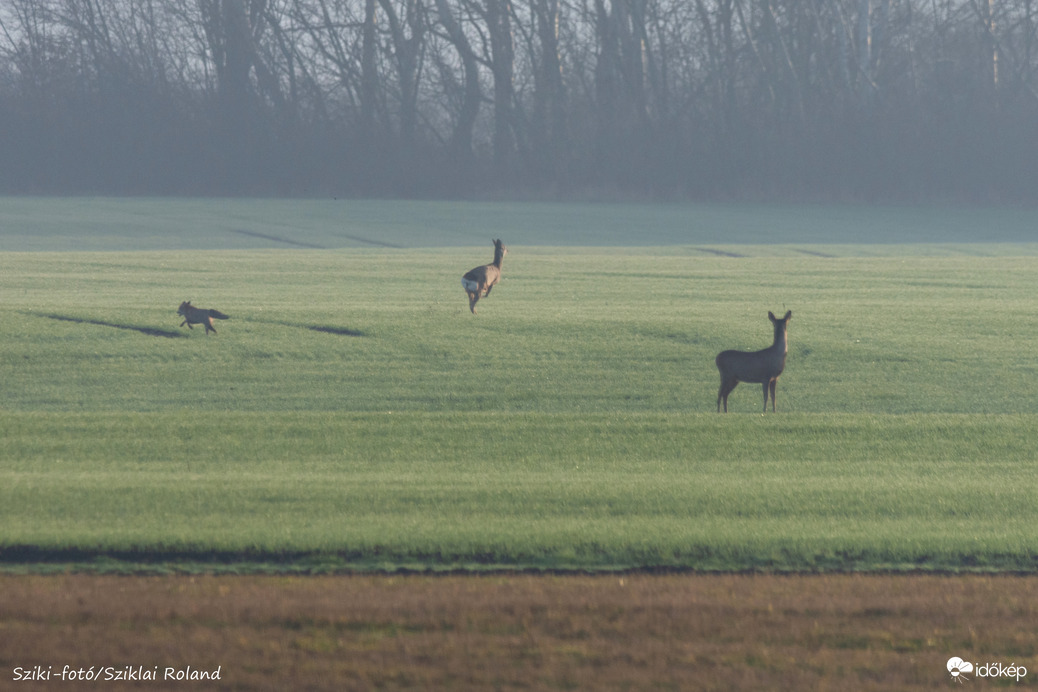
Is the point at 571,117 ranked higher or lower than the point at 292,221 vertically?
higher

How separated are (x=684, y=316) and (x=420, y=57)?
4195 cm

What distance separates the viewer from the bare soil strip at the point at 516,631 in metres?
5.57

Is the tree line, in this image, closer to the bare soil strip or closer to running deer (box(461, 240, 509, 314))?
running deer (box(461, 240, 509, 314))

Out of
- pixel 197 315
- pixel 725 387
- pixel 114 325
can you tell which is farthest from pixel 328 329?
pixel 725 387

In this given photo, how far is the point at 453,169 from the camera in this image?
57.2 m

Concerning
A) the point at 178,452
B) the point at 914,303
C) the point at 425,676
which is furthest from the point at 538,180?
the point at 425,676

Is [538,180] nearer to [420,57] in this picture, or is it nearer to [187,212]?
[420,57]

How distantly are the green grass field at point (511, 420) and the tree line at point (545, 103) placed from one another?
1058 inches

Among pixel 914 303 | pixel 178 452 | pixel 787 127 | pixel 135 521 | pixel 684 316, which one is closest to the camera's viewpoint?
pixel 135 521

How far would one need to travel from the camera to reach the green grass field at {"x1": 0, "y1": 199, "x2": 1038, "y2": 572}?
798 cm

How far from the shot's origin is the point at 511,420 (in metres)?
12.2

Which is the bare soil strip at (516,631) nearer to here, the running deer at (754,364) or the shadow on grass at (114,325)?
the running deer at (754,364)

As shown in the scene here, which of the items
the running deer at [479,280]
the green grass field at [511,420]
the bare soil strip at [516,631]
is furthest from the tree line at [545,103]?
the bare soil strip at [516,631]

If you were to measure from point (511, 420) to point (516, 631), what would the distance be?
6.10m
